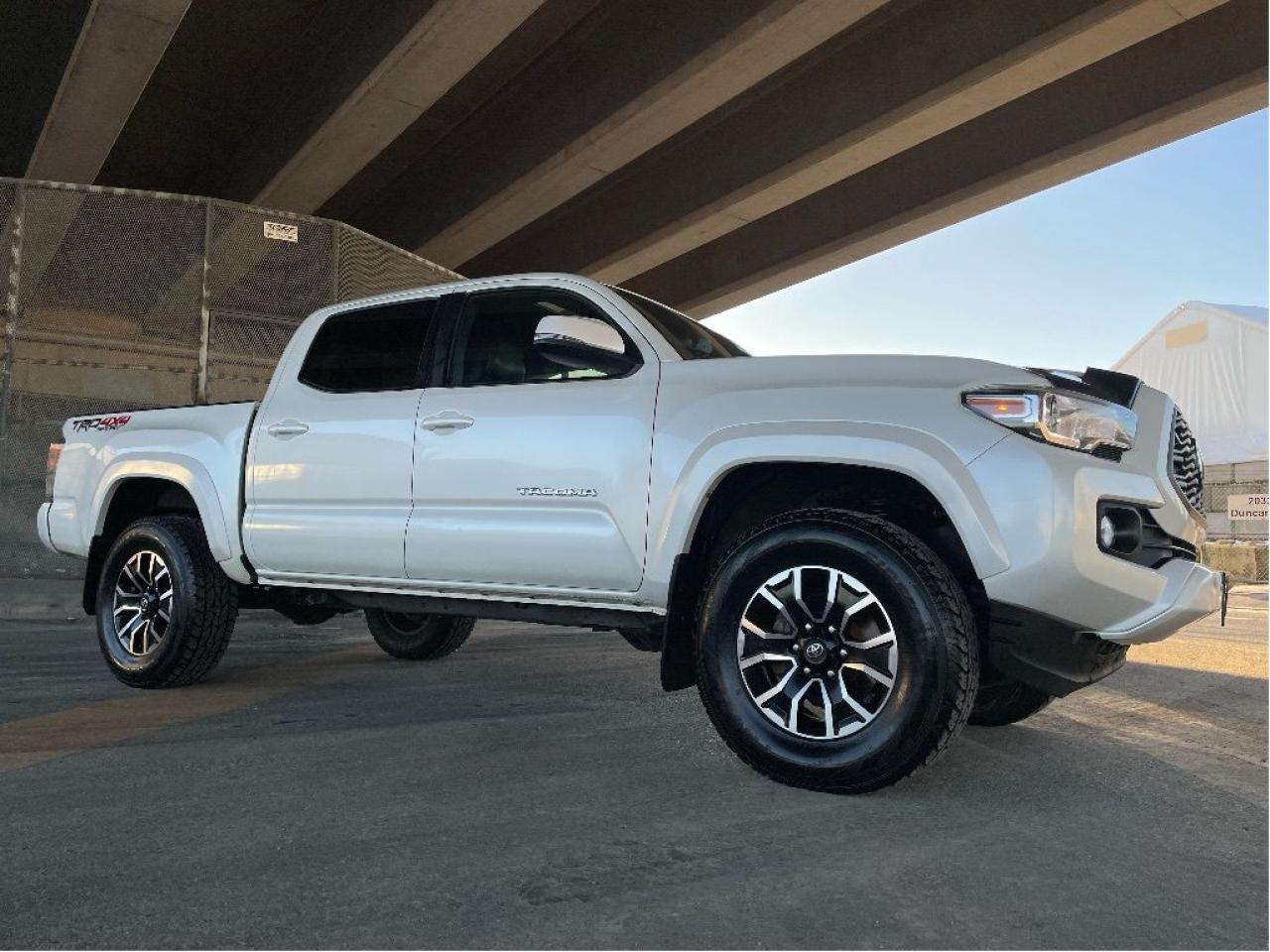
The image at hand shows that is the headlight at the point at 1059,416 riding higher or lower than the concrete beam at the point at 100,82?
lower

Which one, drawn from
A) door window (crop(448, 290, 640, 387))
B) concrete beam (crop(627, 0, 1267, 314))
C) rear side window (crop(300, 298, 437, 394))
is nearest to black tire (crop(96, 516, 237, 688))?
rear side window (crop(300, 298, 437, 394))

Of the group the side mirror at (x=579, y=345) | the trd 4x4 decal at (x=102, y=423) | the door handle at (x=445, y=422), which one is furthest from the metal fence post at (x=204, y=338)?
the side mirror at (x=579, y=345)

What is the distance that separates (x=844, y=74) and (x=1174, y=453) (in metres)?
12.8

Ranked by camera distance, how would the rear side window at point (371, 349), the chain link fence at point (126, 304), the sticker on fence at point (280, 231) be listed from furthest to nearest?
1. the sticker on fence at point (280, 231)
2. the chain link fence at point (126, 304)
3. the rear side window at point (371, 349)

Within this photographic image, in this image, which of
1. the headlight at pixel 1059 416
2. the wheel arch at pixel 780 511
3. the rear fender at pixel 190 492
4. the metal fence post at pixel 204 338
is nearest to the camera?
the headlight at pixel 1059 416

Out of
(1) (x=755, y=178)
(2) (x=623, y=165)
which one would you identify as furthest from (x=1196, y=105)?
(2) (x=623, y=165)

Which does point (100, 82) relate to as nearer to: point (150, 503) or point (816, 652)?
point (150, 503)

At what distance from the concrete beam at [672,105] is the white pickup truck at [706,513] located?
30.4 feet

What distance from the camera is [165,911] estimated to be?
88.1 inches

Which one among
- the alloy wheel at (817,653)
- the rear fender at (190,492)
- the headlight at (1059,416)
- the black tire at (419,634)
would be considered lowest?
the black tire at (419,634)

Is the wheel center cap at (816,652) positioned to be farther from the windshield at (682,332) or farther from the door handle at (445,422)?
the door handle at (445,422)

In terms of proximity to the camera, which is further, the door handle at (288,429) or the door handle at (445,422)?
the door handle at (288,429)

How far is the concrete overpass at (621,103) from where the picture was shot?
1291cm

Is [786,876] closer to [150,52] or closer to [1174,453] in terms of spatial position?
[1174,453]
